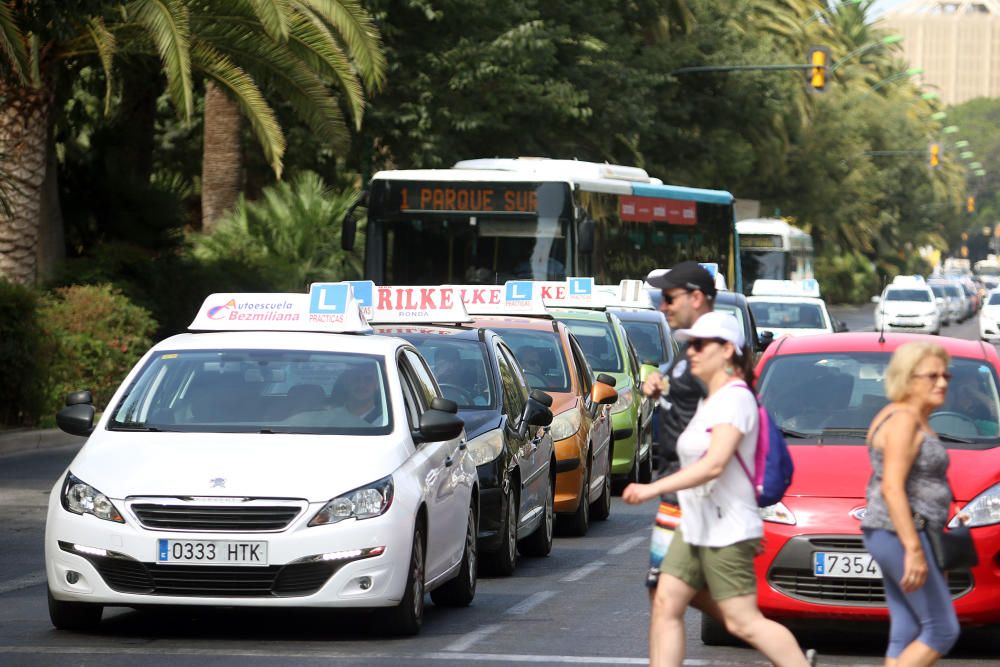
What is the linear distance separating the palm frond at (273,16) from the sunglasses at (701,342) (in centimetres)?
1579

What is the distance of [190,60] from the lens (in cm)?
Answer: 2328

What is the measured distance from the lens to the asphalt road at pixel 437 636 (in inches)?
333

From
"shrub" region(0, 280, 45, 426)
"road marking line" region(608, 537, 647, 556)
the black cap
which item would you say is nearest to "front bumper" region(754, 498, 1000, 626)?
the black cap

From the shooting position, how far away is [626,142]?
42.7 meters

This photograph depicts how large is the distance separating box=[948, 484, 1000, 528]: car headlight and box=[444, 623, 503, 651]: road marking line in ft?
7.27

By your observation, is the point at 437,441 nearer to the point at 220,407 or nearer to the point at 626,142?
the point at 220,407

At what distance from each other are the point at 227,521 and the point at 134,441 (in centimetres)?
81

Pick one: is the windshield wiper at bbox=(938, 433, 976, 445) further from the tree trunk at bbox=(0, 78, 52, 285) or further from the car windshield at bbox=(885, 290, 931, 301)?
the car windshield at bbox=(885, 290, 931, 301)

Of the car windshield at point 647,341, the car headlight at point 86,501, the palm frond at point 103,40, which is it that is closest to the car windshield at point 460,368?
the car headlight at point 86,501

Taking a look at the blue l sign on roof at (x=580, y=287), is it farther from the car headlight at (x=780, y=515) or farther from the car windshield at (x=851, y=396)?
the car headlight at (x=780, y=515)

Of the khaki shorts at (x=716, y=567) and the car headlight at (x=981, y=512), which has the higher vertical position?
the khaki shorts at (x=716, y=567)

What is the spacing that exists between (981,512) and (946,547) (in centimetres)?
209

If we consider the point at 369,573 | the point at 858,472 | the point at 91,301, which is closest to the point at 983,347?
the point at 858,472

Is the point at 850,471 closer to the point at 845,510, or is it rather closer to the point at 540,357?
the point at 845,510
